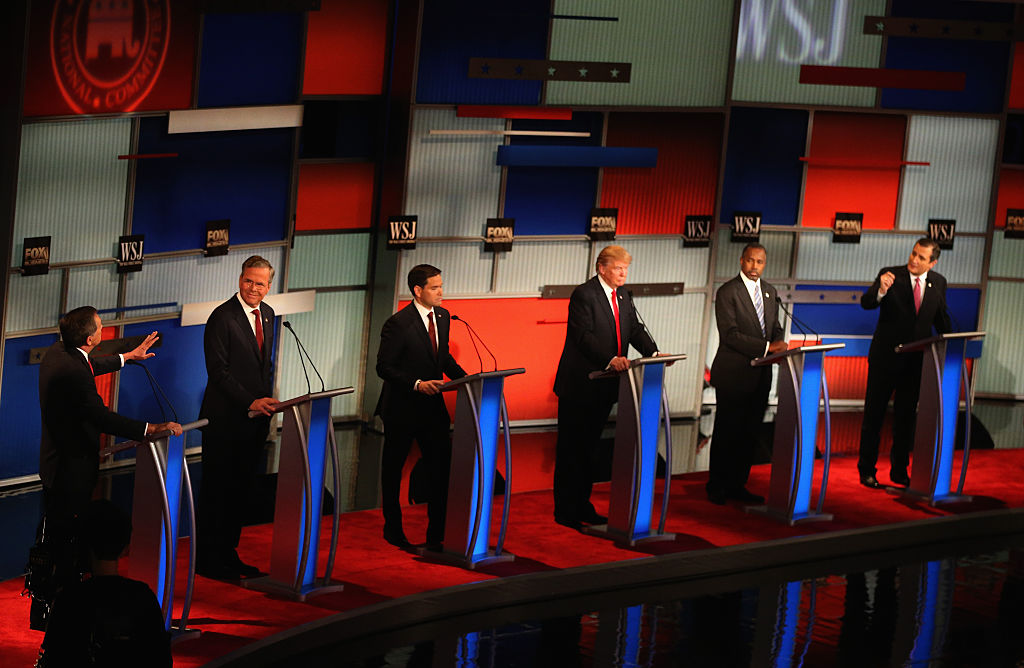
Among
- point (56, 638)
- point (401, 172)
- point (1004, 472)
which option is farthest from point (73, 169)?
point (1004, 472)

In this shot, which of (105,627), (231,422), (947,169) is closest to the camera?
(105,627)

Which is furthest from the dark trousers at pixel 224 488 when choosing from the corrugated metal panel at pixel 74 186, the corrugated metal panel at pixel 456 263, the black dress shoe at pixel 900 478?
the black dress shoe at pixel 900 478

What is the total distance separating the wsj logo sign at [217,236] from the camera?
7.89m

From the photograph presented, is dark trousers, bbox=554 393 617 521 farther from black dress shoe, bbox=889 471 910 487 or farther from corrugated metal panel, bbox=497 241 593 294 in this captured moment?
corrugated metal panel, bbox=497 241 593 294

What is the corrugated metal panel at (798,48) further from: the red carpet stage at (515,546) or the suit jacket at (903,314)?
the red carpet stage at (515,546)

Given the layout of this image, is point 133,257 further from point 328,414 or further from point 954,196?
point 954,196

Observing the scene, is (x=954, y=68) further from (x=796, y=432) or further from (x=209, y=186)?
(x=209, y=186)

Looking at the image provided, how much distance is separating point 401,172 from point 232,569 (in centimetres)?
358

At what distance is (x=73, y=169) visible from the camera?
7.12m

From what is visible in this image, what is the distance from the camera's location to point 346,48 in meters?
8.48

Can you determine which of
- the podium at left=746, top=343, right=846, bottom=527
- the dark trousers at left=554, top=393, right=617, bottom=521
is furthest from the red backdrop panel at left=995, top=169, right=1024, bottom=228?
the dark trousers at left=554, top=393, right=617, bottom=521

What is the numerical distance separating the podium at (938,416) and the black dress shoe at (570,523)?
192 centimetres

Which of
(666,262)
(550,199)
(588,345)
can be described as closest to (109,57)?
(588,345)

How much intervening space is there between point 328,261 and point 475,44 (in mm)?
1600
